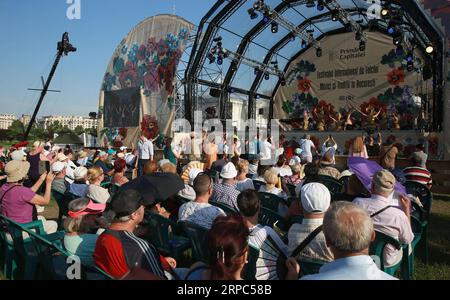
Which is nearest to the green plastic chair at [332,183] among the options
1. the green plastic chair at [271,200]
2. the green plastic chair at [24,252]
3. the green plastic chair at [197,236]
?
the green plastic chair at [271,200]

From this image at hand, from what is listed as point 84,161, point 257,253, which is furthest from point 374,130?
point 257,253

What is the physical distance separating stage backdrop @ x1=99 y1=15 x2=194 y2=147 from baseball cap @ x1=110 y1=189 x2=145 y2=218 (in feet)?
43.7

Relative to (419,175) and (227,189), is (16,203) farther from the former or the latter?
(419,175)

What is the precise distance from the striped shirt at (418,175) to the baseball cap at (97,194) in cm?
424

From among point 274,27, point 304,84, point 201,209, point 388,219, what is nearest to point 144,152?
point 201,209

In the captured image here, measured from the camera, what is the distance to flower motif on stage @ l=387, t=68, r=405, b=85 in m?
15.8

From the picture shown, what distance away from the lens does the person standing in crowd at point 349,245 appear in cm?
151

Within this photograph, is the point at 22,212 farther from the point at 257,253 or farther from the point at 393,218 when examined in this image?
the point at 393,218

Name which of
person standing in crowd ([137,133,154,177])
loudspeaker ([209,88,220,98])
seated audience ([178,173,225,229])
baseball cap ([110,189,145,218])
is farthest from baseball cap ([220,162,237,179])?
loudspeaker ([209,88,220,98])

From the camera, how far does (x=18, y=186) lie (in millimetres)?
3490

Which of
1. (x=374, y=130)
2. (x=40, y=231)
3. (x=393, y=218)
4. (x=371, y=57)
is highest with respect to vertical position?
(x=371, y=57)

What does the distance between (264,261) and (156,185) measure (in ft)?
4.81

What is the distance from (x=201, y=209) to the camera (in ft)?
10.4
